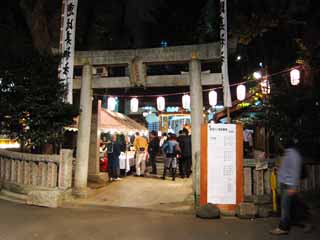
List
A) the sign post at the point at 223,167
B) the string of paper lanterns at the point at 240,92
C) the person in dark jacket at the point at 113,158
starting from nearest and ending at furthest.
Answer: the sign post at the point at 223,167 → the string of paper lanterns at the point at 240,92 → the person in dark jacket at the point at 113,158

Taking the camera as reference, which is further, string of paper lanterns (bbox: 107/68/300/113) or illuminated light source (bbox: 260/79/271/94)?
illuminated light source (bbox: 260/79/271/94)

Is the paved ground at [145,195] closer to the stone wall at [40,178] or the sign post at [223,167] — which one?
the stone wall at [40,178]

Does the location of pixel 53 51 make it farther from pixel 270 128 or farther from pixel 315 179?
pixel 315 179

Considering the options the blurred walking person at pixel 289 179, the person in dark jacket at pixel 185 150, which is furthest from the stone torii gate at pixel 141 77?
the person in dark jacket at pixel 185 150

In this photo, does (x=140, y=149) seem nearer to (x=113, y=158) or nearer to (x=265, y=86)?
(x=113, y=158)

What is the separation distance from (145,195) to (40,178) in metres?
A: 3.65

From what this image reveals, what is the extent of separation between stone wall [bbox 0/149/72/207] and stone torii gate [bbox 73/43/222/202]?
1.09 meters

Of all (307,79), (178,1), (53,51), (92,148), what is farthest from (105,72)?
(178,1)

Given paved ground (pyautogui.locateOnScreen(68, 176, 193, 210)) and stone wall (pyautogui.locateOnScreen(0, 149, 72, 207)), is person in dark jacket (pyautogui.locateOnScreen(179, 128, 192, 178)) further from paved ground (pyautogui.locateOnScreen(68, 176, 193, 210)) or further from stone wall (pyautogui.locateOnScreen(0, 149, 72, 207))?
stone wall (pyautogui.locateOnScreen(0, 149, 72, 207))

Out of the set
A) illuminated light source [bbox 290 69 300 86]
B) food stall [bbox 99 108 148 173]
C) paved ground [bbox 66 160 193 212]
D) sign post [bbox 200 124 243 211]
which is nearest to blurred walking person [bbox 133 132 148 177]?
food stall [bbox 99 108 148 173]

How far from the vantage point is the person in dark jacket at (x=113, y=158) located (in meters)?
14.5

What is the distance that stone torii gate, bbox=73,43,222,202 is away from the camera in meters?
10.9

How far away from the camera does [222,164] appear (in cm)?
881

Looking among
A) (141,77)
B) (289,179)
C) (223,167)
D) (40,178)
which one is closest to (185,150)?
(141,77)
